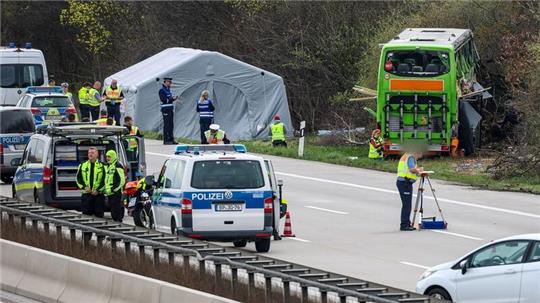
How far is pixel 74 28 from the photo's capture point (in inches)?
2980

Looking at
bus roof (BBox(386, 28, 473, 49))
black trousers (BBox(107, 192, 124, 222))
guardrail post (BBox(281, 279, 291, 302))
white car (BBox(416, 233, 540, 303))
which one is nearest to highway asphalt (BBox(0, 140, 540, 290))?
black trousers (BBox(107, 192, 124, 222))

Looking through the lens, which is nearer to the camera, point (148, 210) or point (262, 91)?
point (148, 210)

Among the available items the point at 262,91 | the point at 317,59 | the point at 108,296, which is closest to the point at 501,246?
the point at 108,296

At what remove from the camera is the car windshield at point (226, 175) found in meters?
22.0

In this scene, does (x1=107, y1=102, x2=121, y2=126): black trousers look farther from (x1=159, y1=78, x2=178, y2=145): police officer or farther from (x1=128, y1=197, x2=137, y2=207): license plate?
(x1=128, y1=197, x2=137, y2=207): license plate

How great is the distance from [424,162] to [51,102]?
37.3ft

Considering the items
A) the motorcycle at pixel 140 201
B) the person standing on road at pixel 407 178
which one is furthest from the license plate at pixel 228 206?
the person standing on road at pixel 407 178

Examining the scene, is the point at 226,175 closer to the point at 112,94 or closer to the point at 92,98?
the point at 112,94

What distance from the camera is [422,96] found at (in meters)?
39.5

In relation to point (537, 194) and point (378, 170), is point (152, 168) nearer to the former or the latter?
point (378, 170)

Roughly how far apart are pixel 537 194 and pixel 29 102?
16.1 meters

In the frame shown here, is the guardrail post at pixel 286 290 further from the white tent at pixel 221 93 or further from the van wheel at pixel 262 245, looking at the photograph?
the white tent at pixel 221 93

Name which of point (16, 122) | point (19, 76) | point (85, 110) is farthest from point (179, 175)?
point (19, 76)

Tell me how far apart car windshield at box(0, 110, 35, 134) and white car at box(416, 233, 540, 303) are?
18.3 metres
